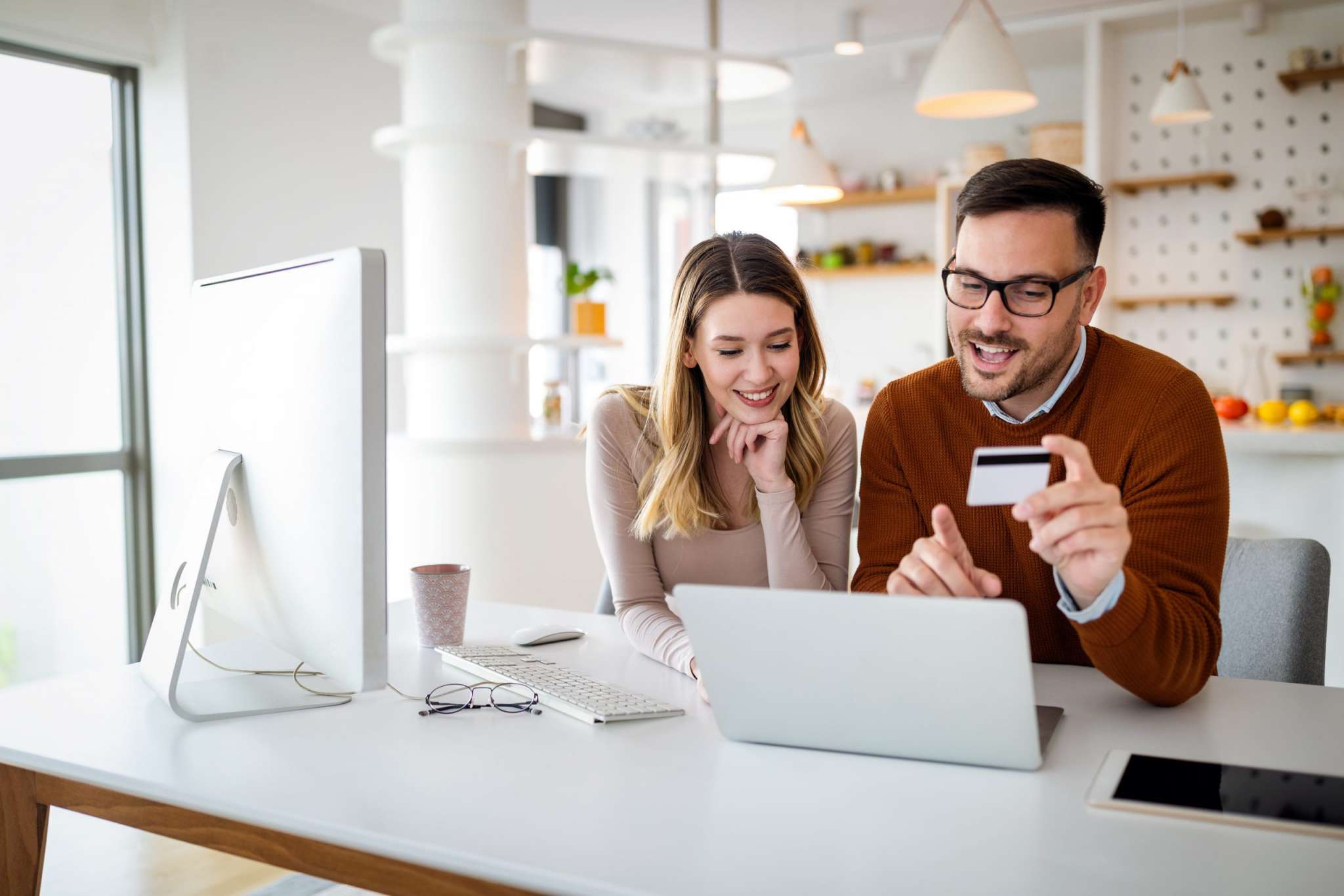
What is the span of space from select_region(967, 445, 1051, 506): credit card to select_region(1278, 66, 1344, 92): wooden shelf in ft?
16.2

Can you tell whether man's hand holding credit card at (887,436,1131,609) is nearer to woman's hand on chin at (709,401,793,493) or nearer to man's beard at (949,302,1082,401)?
man's beard at (949,302,1082,401)

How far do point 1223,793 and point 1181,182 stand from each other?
498cm

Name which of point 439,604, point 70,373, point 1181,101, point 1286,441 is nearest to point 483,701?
point 439,604

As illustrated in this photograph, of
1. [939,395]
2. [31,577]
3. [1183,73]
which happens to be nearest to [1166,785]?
[939,395]

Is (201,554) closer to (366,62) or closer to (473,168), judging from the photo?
(473,168)

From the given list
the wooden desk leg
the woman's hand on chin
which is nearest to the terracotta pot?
the woman's hand on chin

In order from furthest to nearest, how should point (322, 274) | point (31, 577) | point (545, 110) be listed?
point (545, 110)
point (31, 577)
point (322, 274)

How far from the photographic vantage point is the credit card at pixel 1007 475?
905mm

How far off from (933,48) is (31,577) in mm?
4459

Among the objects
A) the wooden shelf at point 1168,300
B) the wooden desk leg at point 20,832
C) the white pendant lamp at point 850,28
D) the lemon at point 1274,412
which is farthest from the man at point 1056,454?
the wooden shelf at point 1168,300

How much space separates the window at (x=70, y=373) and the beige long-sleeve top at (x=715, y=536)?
9.23 ft

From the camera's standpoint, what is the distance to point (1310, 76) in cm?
491

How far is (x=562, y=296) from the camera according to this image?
21.3 feet

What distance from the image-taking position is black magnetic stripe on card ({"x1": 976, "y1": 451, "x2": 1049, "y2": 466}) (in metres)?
0.90
